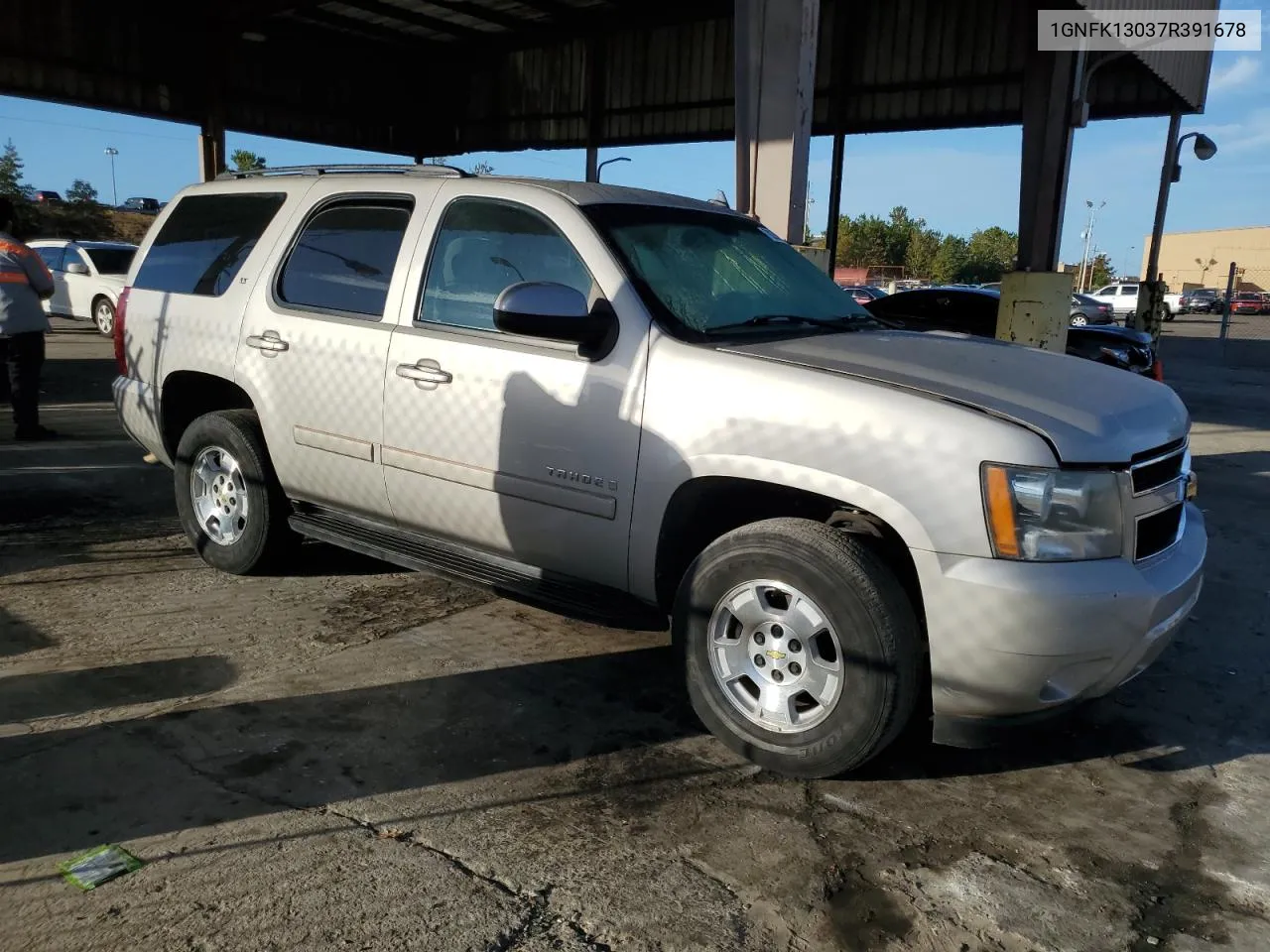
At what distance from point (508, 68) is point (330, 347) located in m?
18.3

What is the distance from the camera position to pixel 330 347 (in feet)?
14.1

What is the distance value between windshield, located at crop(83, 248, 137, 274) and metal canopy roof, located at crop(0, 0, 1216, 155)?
8.15 ft

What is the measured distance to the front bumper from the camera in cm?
276

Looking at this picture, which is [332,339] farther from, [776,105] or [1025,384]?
[776,105]

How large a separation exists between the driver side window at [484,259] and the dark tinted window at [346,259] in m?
0.26

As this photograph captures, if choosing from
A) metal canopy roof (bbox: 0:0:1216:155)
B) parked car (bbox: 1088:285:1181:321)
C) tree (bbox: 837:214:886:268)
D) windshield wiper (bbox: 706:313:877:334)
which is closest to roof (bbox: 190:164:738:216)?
windshield wiper (bbox: 706:313:877:334)

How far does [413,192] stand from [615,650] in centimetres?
217

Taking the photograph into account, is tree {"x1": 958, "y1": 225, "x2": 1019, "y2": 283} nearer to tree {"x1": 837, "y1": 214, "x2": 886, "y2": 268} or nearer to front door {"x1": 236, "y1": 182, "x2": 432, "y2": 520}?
tree {"x1": 837, "y1": 214, "x2": 886, "y2": 268}

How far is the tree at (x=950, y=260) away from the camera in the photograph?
306ft

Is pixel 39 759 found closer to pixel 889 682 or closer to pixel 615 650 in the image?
pixel 615 650

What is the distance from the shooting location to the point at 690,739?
3453 millimetres

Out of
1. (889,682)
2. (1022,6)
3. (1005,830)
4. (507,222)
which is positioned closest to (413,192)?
(507,222)

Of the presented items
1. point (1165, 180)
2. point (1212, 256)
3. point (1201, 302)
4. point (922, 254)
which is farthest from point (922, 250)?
point (1165, 180)

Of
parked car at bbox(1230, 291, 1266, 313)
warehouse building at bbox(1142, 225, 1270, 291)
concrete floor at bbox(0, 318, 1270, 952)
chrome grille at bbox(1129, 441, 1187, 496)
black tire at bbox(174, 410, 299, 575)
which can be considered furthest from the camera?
warehouse building at bbox(1142, 225, 1270, 291)
